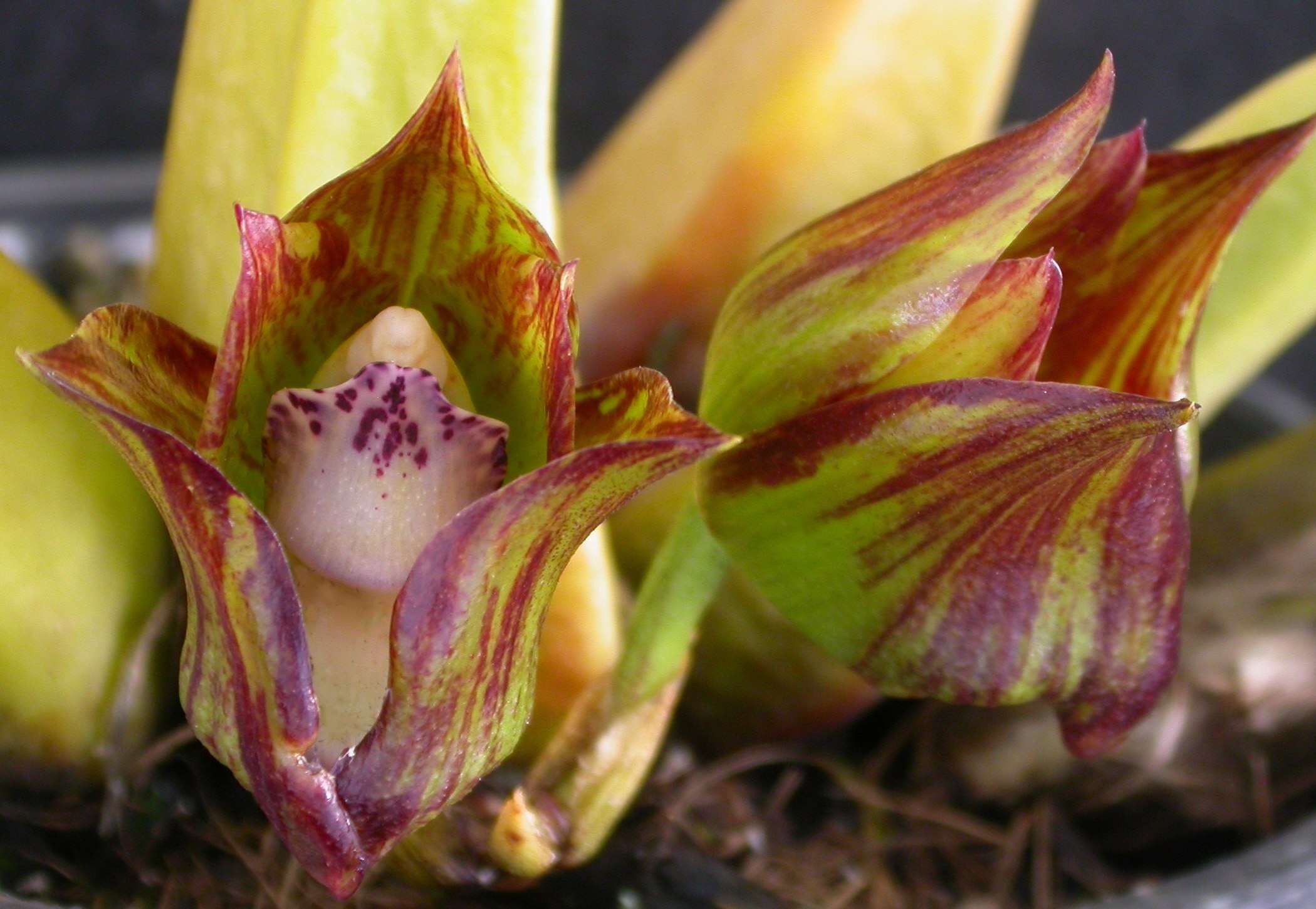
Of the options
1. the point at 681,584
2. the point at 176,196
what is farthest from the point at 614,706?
the point at 176,196

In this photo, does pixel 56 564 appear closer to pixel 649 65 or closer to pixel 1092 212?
pixel 1092 212

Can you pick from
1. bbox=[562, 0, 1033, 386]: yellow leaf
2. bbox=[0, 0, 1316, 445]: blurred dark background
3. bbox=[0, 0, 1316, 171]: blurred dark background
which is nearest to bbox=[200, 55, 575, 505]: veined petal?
bbox=[562, 0, 1033, 386]: yellow leaf

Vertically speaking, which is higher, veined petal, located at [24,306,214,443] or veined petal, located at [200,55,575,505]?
veined petal, located at [200,55,575,505]

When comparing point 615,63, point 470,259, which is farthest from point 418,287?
point 615,63

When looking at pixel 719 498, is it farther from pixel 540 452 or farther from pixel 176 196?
pixel 176 196

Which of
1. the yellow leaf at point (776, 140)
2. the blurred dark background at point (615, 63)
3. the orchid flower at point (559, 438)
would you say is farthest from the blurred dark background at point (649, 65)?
the orchid flower at point (559, 438)

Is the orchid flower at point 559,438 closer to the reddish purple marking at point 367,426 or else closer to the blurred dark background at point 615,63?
the reddish purple marking at point 367,426

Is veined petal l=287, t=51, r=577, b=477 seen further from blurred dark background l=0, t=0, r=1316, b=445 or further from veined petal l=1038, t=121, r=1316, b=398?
blurred dark background l=0, t=0, r=1316, b=445
